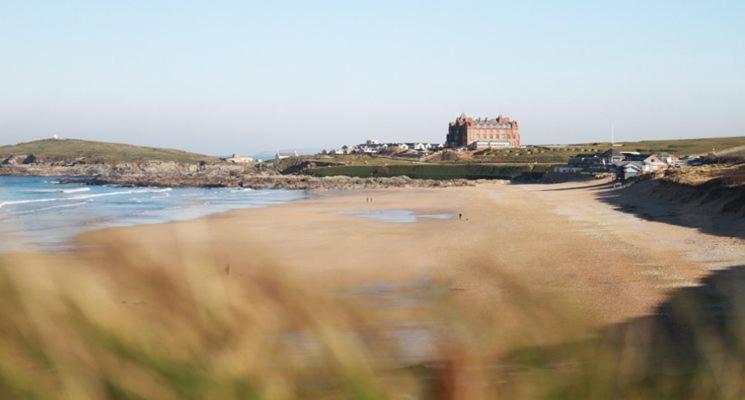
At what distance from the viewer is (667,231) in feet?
83.6

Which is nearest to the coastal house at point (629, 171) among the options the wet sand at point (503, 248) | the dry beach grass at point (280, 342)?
the wet sand at point (503, 248)

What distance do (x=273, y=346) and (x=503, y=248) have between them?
21.3 meters

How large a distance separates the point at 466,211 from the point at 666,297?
86.5 ft

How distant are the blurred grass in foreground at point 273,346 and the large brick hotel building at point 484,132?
145 metres

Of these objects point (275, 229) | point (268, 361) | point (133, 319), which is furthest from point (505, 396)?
point (275, 229)

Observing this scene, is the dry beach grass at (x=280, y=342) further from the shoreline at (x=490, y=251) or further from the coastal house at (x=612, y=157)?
the coastal house at (x=612, y=157)

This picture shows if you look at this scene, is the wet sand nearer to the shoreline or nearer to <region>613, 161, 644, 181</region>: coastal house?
the shoreline

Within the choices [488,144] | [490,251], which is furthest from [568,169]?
[490,251]

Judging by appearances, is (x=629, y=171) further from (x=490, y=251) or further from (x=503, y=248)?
(x=490, y=251)

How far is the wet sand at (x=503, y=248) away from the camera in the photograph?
1234 cm

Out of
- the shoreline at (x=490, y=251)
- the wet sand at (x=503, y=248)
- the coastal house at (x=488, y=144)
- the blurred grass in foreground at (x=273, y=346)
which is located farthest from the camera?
the coastal house at (x=488, y=144)

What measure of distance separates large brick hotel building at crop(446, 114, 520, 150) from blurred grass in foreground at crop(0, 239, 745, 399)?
145m

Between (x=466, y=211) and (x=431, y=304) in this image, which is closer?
(x=431, y=304)

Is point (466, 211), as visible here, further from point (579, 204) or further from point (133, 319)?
point (133, 319)
